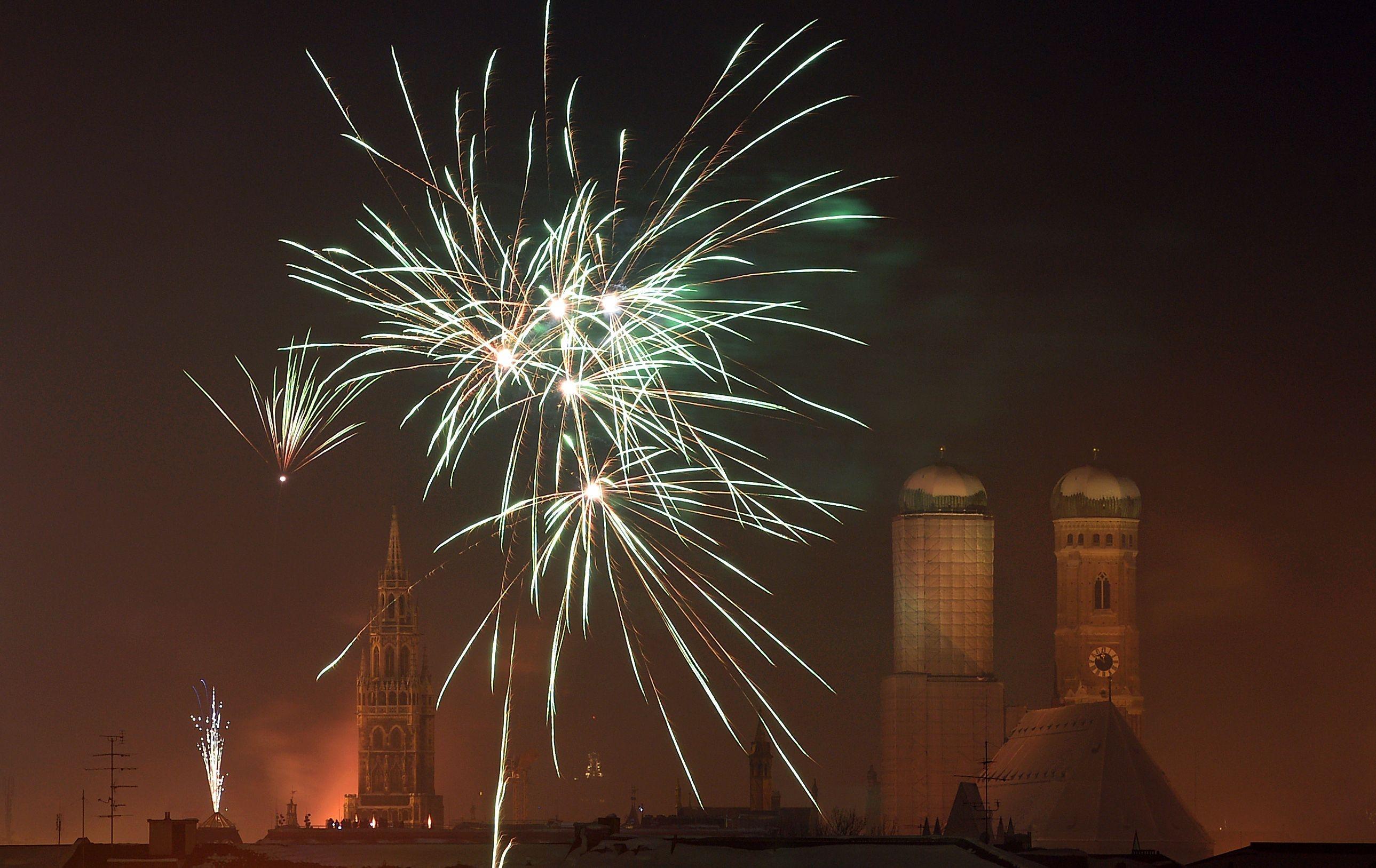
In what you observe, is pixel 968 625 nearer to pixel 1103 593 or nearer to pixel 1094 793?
pixel 1103 593

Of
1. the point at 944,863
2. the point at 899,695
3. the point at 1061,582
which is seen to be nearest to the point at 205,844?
the point at 944,863

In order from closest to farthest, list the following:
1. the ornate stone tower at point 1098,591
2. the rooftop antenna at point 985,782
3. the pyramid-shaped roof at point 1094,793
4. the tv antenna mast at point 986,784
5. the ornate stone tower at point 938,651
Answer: the rooftop antenna at point 985,782, the tv antenna mast at point 986,784, the pyramid-shaped roof at point 1094,793, the ornate stone tower at point 938,651, the ornate stone tower at point 1098,591

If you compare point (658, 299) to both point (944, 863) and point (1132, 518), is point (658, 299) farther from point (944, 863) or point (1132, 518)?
point (1132, 518)

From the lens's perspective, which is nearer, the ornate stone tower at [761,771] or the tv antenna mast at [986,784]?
the tv antenna mast at [986,784]

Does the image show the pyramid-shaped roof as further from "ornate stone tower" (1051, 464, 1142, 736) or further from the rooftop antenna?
"ornate stone tower" (1051, 464, 1142, 736)

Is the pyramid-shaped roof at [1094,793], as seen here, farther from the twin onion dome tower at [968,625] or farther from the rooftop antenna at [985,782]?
the twin onion dome tower at [968,625]

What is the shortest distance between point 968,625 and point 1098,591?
11419 mm

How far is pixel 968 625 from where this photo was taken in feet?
510

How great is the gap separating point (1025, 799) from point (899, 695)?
1669 centimetres

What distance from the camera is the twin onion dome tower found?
15162 cm

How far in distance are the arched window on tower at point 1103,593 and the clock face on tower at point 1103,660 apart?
304 cm

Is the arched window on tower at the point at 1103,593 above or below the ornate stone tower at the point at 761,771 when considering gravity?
above

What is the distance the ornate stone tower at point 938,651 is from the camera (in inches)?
5935

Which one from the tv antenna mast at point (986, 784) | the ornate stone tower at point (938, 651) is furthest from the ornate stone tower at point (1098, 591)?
the tv antenna mast at point (986, 784)
